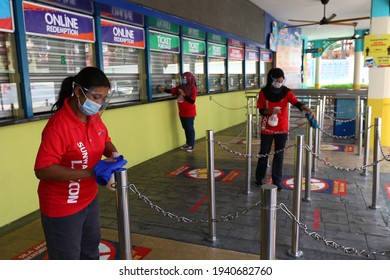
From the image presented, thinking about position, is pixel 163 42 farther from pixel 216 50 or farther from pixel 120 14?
pixel 216 50

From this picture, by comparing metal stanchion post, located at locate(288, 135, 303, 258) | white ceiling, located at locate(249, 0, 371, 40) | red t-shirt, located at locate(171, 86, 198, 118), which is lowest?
metal stanchion post, located at locate(288, 135, 303, 258)

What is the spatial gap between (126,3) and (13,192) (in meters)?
2.90

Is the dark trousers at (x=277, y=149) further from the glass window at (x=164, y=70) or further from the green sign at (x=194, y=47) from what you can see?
the green sign at (x=194, y=47)

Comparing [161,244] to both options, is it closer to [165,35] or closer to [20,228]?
[20,228]

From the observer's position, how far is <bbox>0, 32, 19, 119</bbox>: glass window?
146 inches

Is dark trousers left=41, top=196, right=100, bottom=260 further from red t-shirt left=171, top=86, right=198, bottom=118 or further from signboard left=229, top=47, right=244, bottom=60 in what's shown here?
signboard left=229, top=47, right=244, bottom=60

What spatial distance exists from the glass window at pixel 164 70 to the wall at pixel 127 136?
419 millimetres

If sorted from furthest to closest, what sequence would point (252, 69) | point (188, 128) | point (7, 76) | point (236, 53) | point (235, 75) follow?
point (252, 69)
point (235, 75)
point (236, 53)
point (188, 128)
point (7, 76)

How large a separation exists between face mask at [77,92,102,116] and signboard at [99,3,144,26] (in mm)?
3561

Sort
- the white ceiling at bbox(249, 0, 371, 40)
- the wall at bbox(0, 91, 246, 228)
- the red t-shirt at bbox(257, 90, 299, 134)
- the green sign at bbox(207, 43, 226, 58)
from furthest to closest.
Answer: the white ceiling at bbox(249, 0, 371, 40)
the green sign at bbox(207, 43, 226, 58)
the red t-shirt at bbox(257, 90, 299, 134)
the wall at bbox(0, 91, 246, 228)

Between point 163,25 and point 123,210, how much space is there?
5.28 metres

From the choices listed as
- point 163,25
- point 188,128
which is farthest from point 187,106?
point 163,25

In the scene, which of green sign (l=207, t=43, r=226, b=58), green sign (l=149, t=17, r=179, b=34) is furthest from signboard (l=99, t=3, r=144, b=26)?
green sign (l=207, t=43, r=226, b=58)

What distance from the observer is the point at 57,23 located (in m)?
4.26
